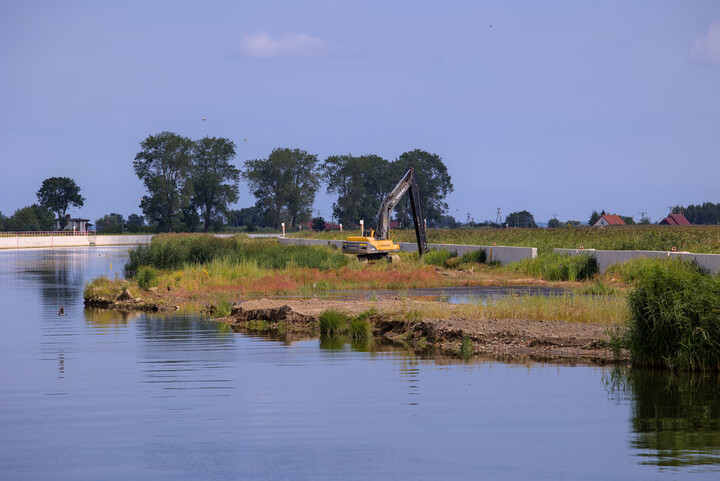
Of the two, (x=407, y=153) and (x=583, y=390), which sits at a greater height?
(x=407, y=153)

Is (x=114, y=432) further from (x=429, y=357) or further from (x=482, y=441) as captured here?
(x=429, y=357)

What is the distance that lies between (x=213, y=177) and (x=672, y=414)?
152 metres

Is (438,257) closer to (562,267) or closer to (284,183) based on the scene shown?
(562,267)

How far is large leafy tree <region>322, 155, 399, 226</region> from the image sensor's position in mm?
164000

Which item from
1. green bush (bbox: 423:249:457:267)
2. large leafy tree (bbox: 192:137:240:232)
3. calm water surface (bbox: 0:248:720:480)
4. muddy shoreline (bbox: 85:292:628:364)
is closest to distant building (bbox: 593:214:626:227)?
large leafy tree (bbox: 192:137:240:232)

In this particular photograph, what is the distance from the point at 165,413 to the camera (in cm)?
1295

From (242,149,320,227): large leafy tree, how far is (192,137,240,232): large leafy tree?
4.60m

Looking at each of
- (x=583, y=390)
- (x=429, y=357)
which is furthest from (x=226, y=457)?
(x=429, y=357)

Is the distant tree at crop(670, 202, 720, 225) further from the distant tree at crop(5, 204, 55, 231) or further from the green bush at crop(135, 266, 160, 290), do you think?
the green bush at crop(135, 266, 160, 290)

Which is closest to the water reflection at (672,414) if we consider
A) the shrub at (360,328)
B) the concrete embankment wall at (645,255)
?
the shrub at (360,328)

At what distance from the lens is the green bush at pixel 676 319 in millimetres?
15508

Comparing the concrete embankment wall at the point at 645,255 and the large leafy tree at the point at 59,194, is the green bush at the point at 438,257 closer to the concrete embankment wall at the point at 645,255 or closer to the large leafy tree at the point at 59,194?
the concrete embankment wall at the point at 645,255

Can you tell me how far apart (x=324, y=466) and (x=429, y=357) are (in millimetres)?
8758

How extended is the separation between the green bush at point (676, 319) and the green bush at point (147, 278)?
23.2m
